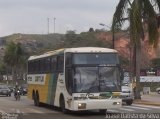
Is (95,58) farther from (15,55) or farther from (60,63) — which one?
(15,55)

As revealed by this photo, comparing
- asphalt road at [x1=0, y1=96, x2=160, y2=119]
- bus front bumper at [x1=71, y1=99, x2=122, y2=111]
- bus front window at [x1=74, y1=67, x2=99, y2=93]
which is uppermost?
bus front window at [x1=74, y1=67, x2=99, y2=93]

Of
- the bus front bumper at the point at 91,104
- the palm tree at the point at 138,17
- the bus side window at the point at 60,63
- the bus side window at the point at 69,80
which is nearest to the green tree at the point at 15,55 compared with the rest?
the palm tree at the point at 138,17

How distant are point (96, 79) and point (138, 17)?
12.3 meters

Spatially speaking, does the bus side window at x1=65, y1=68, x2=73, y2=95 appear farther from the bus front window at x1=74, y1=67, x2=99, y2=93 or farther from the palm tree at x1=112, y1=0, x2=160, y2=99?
the palm tree at x1=112, y1=0, x2=160, y2=99

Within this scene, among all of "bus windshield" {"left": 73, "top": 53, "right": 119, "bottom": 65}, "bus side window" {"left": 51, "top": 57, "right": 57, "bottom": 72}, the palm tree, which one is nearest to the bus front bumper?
"bus windshield" {"left": 73, "top": 53, "right": 119, "bottom": 65}

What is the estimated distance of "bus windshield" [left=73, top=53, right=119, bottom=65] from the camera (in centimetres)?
2462

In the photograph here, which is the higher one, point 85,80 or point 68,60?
point 68,60

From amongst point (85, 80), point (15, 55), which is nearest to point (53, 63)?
point (85, 80)

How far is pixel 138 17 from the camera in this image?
35.4 metres

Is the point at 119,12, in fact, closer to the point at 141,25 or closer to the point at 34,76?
the point at 141,25

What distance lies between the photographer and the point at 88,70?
24375mm

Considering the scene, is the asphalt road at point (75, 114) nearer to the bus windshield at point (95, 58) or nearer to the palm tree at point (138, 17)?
the bus windshield at point (95, 58)

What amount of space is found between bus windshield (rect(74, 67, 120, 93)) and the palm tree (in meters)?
11.0

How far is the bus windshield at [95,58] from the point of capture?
24625 mm
